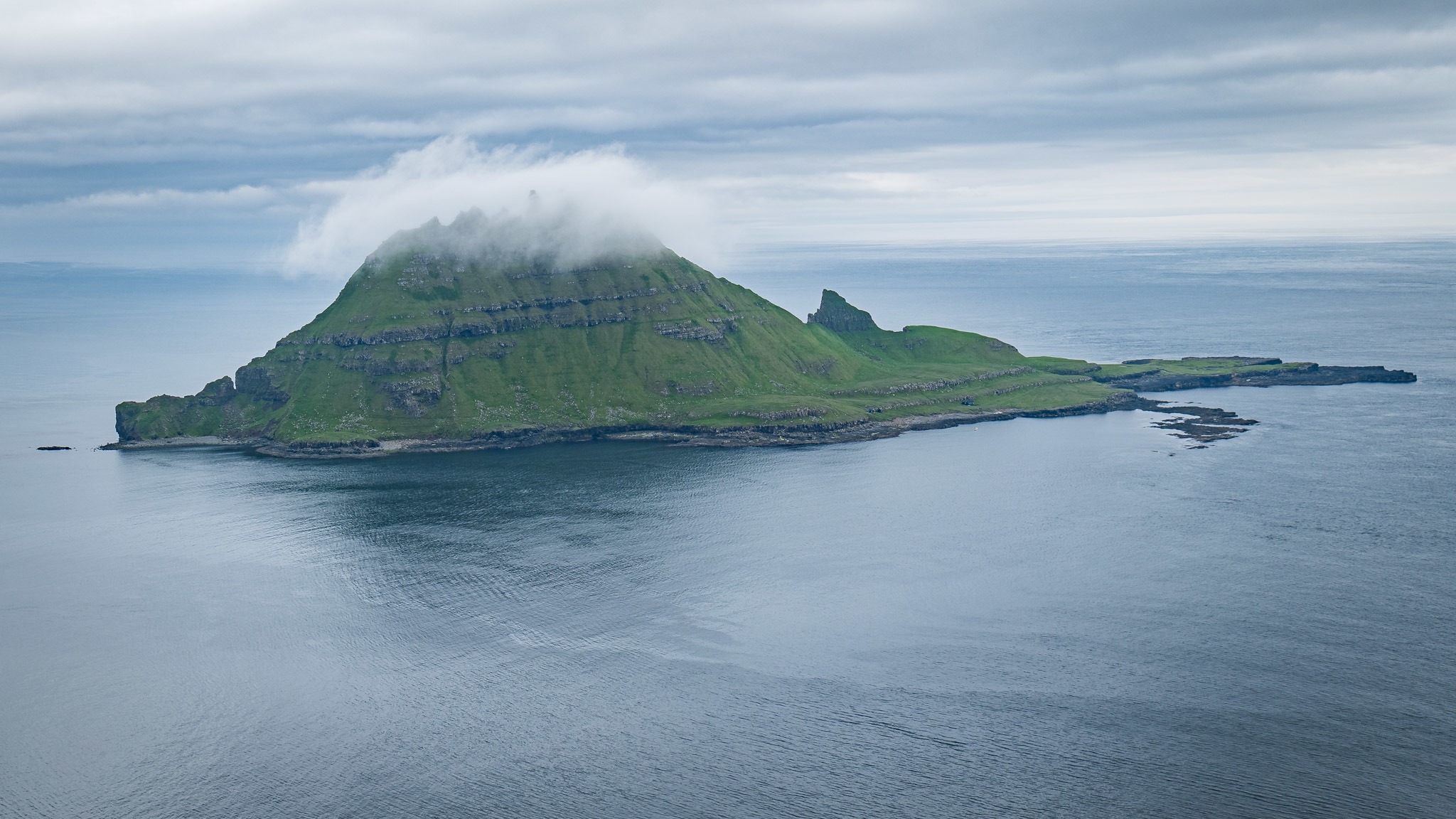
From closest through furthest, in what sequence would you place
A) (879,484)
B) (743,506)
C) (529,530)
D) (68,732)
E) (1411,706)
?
(1411,706)
(68,732)
(529,530)
(743,506)
(879,484)

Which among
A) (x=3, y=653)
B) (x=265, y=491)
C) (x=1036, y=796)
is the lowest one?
(x=1036, y=796)

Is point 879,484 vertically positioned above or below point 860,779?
above

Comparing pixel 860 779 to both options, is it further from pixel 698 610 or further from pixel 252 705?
pixel 252 705

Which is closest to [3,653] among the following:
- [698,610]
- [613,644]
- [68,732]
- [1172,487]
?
[68,732]

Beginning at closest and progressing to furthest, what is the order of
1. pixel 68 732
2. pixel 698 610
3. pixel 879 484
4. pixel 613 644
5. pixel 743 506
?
pixel 68 732 < pixel 613 644 < pixel 698 610 < pixel 743 506 < pixel 879 484

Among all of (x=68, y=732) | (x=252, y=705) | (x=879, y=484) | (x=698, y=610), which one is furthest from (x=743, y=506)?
(x=68, y=732)

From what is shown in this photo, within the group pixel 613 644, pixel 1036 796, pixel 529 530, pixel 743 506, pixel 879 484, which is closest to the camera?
pixel 1036 796

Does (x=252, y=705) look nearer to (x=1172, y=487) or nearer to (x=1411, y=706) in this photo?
(x=1411, y=706)

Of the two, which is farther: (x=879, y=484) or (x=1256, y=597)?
(x=879, y=484)

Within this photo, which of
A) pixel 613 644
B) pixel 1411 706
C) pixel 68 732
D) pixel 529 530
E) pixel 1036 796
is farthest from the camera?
pixel 529 530
